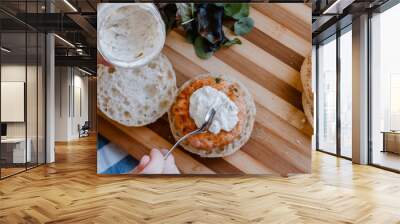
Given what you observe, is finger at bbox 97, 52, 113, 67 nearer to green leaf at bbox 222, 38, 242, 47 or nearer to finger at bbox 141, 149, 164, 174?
finger at bbox 141, 149, 164, 174

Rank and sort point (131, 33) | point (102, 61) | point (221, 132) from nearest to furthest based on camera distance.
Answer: point (221, 132), point (131, 33), point (102, 61)

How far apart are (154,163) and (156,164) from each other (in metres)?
0.03

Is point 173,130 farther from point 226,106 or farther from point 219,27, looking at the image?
point 219,27

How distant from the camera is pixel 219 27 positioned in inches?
193

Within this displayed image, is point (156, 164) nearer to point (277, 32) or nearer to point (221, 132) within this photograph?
point (221, 132)

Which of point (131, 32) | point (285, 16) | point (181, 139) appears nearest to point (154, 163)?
point (181, 139)

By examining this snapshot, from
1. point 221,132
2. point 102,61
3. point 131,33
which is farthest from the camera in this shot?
point 102,61

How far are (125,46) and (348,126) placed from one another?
5.08 metres

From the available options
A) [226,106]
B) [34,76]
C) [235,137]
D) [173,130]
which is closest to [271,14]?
[226,106]

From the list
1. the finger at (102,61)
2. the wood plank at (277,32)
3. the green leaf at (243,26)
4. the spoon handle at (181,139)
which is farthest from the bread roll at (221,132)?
the finger at (102,61)

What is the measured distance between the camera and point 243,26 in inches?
197

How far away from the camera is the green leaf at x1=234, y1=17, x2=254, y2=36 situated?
499cm

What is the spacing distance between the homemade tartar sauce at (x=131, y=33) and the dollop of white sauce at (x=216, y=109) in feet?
2.88

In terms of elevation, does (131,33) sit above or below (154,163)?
above
